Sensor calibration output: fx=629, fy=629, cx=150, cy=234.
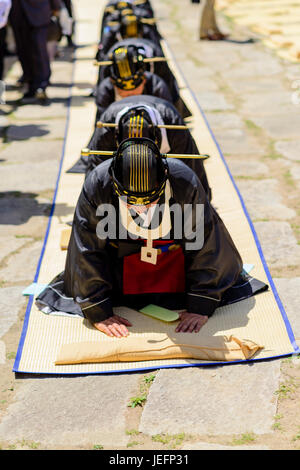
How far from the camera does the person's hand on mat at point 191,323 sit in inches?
128

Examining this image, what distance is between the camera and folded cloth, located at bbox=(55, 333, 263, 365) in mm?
3082

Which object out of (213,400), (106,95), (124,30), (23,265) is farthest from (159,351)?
(124,30)

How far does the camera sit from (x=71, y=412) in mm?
2809

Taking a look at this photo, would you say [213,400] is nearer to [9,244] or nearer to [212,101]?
[9,244]

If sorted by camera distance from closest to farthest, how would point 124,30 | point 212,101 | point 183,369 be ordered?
point 183,369
point 124,30
point 212,101

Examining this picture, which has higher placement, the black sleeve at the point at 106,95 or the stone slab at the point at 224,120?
the black sleeve at the point at 106,95

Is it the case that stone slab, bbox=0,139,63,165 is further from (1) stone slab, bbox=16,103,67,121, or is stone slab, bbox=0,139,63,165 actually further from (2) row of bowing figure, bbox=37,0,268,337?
(2) row of bowing figure, bbox=37,0,268,337

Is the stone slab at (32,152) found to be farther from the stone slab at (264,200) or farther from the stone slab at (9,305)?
the stone slab at (9,305)

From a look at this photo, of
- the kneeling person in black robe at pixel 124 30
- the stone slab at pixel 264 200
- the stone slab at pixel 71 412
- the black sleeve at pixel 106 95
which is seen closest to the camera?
the stone slab at pixel 71 412

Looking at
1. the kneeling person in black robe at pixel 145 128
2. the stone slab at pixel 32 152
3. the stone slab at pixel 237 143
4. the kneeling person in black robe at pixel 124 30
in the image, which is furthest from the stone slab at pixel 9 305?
the kneeling person in black robe at pixel 124 30

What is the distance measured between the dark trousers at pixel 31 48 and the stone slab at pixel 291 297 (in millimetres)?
5089

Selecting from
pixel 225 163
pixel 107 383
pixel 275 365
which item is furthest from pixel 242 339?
pixel 225 163

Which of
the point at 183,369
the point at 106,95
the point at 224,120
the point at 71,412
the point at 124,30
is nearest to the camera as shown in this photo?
the point at 71,412

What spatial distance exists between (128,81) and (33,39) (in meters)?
3.39
